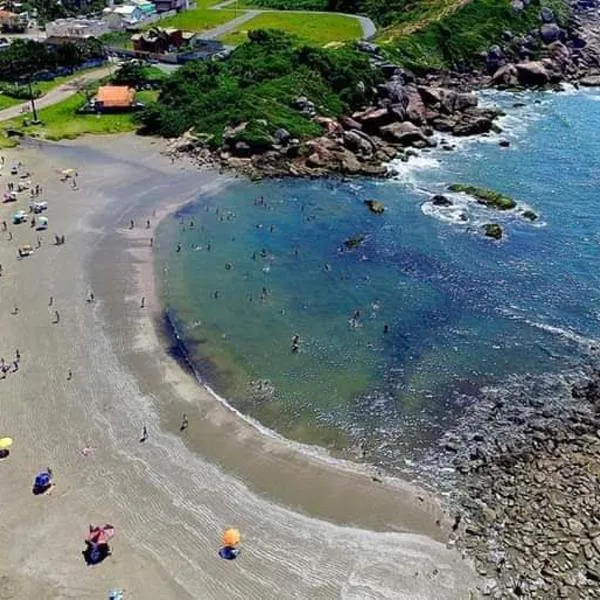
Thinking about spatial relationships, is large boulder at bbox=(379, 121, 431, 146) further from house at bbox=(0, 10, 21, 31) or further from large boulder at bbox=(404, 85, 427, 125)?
house at bbox=(0, 10, 21, 31)

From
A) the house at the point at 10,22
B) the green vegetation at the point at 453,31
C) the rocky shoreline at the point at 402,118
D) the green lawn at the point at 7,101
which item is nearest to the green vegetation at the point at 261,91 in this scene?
the rocky shoreline at the point at 402,118

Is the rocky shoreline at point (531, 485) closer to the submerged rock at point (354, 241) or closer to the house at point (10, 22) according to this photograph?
the submerged rock at point (354, 241)

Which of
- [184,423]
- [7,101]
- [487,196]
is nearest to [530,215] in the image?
[487,196]

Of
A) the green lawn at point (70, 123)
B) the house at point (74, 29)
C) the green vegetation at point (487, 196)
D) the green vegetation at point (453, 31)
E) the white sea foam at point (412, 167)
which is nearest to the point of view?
the green vegetation at point (487, 196)

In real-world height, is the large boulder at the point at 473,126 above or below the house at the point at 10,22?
below

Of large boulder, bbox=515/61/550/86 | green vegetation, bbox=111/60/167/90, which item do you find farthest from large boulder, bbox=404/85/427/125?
green vegetation, bbox=111/60/167/90

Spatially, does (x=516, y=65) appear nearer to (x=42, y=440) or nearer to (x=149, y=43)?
(x=149, y=43)
